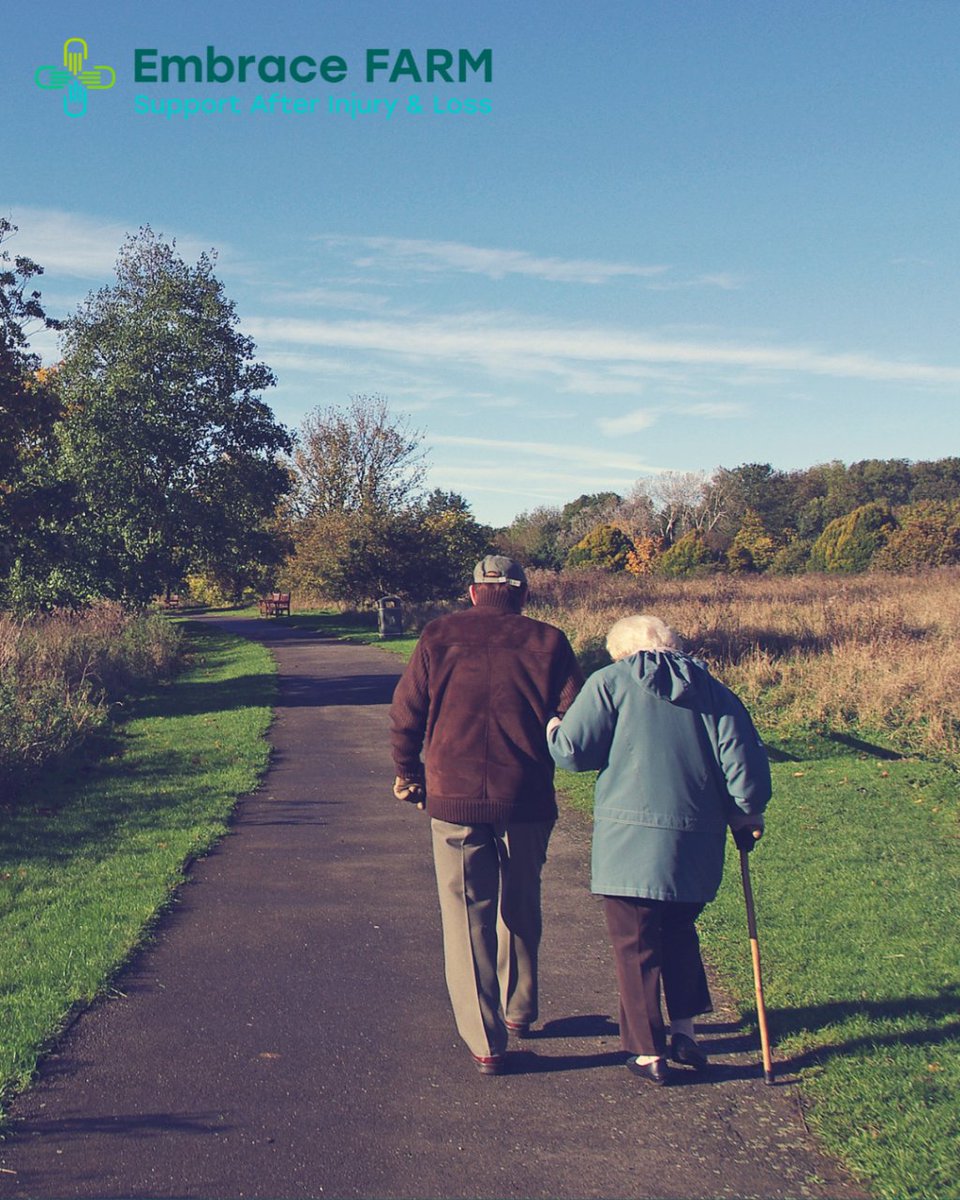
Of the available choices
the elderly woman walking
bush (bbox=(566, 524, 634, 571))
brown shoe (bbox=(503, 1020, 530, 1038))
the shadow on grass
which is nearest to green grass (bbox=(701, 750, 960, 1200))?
the shadow on grass

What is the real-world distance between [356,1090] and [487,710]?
1584mm

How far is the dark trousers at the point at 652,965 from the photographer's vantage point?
4.67m

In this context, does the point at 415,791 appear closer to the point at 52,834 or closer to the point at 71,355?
the point at 52,834

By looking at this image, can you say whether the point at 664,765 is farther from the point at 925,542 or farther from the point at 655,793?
the point at 925,542

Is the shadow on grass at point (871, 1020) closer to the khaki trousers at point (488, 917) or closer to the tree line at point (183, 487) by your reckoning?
the khaki trousers at point (488, 917)

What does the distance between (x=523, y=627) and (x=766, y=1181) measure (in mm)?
2276

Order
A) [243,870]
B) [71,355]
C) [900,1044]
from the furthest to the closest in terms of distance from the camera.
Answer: [71,355] → [243,870] → [900,1044]

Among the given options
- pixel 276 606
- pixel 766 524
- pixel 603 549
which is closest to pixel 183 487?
pixel 276 606

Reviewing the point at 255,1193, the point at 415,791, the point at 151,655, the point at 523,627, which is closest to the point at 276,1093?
the point at 255,1193

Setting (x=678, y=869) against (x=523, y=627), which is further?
(x=523, y=627)

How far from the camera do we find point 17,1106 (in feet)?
14.4

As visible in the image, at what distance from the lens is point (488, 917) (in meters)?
4.91

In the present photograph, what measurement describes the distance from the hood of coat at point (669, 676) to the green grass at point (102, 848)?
2.93m

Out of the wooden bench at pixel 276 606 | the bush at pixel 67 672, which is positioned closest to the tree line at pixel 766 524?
the wooden bench at pixel 276 606
